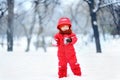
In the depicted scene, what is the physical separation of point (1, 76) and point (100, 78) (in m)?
2.32

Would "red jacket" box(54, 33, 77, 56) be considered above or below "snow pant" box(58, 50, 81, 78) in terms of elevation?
above

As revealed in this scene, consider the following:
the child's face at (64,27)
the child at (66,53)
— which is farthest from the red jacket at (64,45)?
the child's face at (64,27)

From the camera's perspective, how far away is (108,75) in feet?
27.5

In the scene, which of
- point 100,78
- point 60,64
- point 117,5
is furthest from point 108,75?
point 117,5

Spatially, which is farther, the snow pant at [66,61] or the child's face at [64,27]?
the child's face at [64,27]

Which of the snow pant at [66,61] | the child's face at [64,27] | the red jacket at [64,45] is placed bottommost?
the snow pant at [66,61]

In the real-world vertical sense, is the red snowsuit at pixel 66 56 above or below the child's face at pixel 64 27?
below

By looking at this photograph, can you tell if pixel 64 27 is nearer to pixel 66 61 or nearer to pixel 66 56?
pixel 66 56

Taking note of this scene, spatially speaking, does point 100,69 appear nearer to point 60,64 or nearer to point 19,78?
point 60,64

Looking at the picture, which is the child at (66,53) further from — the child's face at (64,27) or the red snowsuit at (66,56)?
the child's face at (64,27)

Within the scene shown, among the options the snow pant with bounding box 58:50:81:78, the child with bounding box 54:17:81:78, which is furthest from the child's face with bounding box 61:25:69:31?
the snow pant with bounding box 58:50:81:78

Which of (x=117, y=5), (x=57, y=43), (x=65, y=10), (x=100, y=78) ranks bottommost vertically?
(x=100, y=78)

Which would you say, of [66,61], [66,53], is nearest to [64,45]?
[66,53]

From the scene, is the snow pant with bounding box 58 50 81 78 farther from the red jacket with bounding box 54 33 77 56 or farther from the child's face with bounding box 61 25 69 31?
the child's face with bounding box 61 25 69 31
